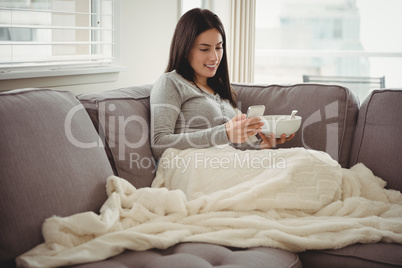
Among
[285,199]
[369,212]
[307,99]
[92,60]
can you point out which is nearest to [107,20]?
[92,60]

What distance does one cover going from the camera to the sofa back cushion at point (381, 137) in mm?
2086

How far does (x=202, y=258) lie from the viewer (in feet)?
4.76

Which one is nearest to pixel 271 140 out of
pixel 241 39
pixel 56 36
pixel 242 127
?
pixel 242 127

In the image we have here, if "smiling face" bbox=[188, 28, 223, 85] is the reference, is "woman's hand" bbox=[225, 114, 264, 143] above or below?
below

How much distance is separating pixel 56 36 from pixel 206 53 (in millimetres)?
768

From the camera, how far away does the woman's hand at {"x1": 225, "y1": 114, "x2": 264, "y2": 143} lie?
78.5 inches

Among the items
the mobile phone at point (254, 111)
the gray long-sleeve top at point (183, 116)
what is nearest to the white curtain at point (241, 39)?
the gray long-sleeve top at point (183, 116)

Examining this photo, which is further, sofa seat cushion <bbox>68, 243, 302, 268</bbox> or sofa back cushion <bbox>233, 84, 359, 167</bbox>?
Result: sofa back cushion <bbox>233, 84, 359, 167</bbox>

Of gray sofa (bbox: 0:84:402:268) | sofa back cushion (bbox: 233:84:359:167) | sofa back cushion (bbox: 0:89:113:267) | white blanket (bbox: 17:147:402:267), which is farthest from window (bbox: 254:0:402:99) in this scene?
sofa back cushion (bbox: 0:89:113:267)

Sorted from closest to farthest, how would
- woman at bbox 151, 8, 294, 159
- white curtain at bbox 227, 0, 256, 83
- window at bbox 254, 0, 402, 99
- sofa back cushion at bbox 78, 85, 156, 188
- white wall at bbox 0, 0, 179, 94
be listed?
sofa back cushion at bbox 78, 85, 156, 188, woman at bbox 151, 8, 294, 159, white wall at bbox 0, 0, 179, 94, white curtain at bbox 227, 0, 256, 83, window at bbox 254, 0, 402, 99

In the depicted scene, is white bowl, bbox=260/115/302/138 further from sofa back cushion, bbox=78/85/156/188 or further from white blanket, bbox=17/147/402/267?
sofa back cushion, bbox=78/85/156/188

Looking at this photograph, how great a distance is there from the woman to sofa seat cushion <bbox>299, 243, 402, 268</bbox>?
59 cm

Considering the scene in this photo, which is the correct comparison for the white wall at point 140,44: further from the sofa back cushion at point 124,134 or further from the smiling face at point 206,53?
the smiling face at point 206,53

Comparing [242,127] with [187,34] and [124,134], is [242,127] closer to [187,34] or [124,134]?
[124,134]
